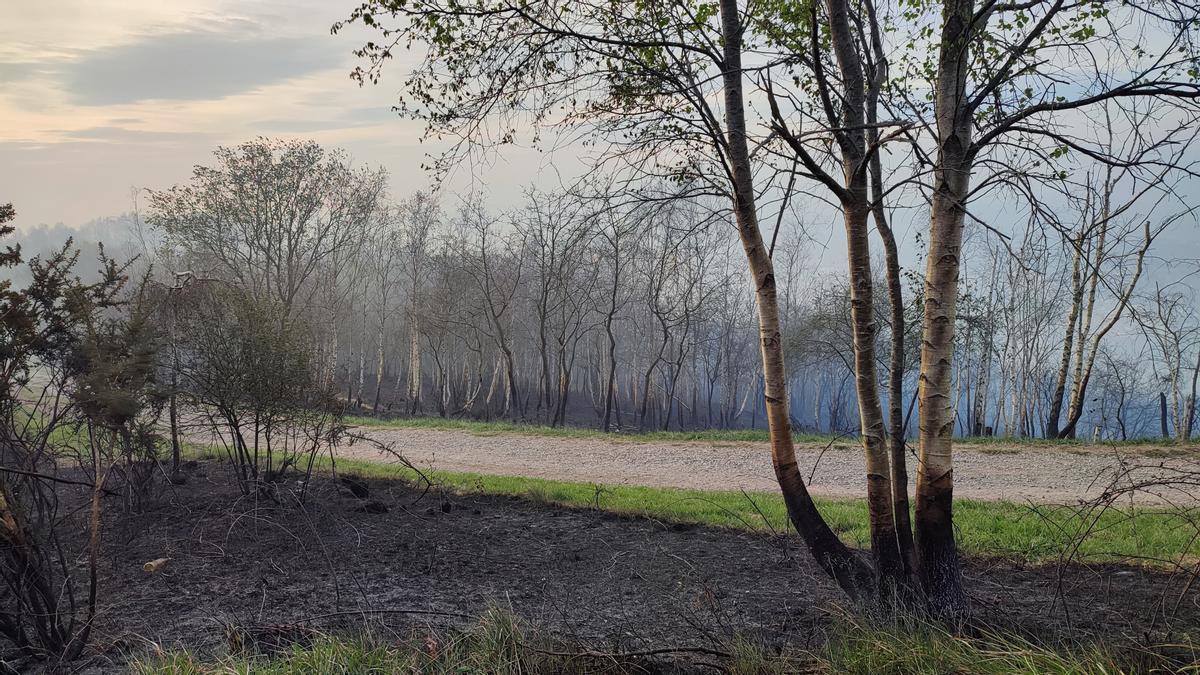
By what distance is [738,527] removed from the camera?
742 cm

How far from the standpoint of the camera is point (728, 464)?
13430mm

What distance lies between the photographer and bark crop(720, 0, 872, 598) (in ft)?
16.0

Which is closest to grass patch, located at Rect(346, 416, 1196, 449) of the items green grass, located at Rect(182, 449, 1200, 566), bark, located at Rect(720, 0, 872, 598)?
green grass, located at Rect(182, 449, 1200, 566)

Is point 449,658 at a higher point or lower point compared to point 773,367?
lower

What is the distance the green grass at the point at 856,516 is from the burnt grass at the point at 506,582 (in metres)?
0.29

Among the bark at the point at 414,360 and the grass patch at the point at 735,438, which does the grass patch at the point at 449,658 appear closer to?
the grass patch at the point at 735,438

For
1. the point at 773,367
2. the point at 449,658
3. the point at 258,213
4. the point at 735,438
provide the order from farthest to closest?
the point at 258,213 < the point at 735,438 < the point at 773,367 < the point at 449,658

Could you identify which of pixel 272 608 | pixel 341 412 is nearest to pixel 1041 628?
pixel 272 608

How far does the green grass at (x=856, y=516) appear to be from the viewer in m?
6.37

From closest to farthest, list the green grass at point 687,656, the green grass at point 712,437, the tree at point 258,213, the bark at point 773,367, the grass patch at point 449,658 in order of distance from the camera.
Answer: the green grass at point 687,656, the grass patch at point 449,658, the bark at point 773,367, the green grass at point 712,437, the tree at point 258,213

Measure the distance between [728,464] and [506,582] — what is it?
8.32 metres

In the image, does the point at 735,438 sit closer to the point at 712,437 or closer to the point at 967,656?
the point at 712,437

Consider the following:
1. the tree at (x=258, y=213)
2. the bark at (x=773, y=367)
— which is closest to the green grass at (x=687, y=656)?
the bark at (x=773, y=367)

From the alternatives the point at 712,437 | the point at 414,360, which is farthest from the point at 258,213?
the point at 712,437
